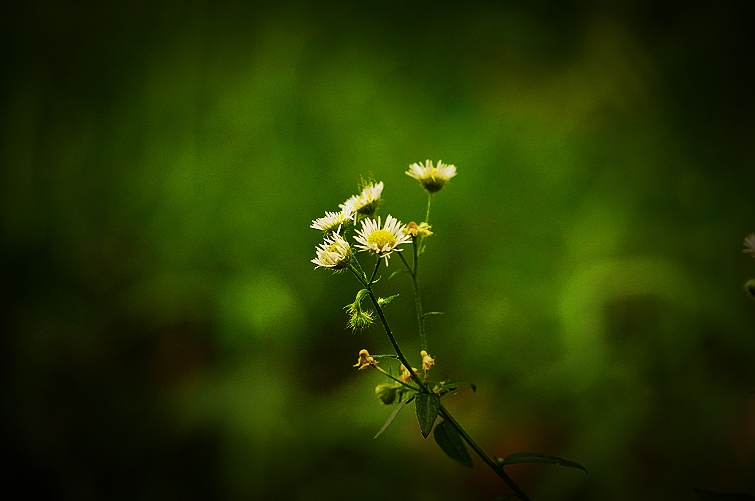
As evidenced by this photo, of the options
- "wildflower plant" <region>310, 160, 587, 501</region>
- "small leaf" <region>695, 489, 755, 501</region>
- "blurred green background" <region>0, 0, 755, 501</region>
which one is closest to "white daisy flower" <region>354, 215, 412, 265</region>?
"wildflower plant" <region>310, 160, 587, 501</region>

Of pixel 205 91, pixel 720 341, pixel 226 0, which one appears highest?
pixel 226 0

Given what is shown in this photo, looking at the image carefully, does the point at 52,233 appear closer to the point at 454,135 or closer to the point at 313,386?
the point at 313,386

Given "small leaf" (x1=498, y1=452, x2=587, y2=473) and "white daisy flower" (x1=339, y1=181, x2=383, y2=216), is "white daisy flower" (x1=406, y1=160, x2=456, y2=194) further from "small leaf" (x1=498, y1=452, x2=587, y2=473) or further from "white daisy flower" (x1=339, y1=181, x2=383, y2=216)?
"small leaf" (x1=498, y1=452, x2=587, y2=473)

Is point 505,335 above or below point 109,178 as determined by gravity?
below

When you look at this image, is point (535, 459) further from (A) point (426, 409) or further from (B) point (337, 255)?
(B) point (337, 255)

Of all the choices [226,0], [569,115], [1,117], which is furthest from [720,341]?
[1,117]

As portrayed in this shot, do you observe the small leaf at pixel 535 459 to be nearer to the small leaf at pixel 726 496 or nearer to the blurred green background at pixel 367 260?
the small leaf at pixel 726 496

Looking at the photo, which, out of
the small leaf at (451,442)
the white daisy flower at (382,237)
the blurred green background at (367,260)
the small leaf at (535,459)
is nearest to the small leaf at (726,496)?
the small leaf at (535,459)
